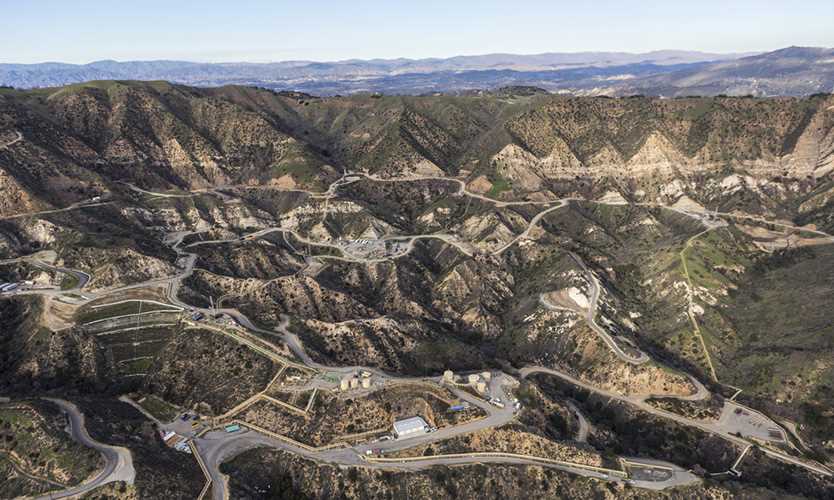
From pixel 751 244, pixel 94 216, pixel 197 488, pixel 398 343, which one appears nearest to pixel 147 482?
pixel 197 488

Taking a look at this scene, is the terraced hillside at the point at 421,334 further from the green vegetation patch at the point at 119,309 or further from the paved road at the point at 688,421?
the green vegetation patch at the point at 119,309

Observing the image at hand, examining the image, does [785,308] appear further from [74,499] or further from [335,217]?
[74,499]

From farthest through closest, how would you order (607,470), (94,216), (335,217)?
(335,217)
(94,216)
(607,470)

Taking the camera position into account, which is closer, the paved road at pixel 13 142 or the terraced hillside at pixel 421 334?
the terraced hillside at pixel 421 334

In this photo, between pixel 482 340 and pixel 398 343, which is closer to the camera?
pixel 398 343

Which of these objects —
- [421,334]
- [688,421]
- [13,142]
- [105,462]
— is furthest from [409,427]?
[13,142]

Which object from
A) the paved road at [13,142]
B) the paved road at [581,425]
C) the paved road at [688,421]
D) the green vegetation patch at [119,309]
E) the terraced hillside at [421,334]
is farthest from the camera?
the paved road at [13,142]

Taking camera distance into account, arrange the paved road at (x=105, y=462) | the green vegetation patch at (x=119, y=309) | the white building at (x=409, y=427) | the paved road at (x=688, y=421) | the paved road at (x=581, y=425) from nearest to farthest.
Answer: the paved road at (x=105, y=462) → the white building at (x=409, y=427) → the paved road at (x=688, y=421) → the paved road at (x=581, y=425) → the green vegetation patch at (x=119, y=309)

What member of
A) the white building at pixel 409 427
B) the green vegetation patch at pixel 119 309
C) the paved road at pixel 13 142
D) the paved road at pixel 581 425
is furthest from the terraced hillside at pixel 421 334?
the white building at pixel 409 427
